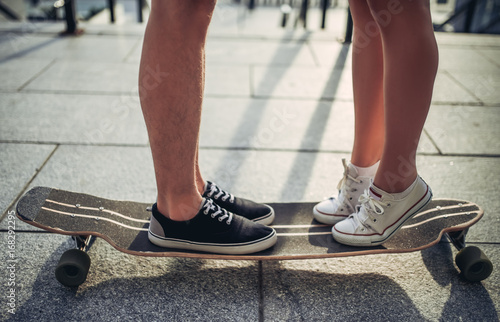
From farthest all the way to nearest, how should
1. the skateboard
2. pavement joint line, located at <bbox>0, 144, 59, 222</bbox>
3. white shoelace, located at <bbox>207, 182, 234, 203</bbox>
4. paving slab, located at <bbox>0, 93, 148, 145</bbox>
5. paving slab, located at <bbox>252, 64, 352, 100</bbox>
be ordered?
1. paving slab, located at <bbox>252, 64, 352, 100</bbox>
2. paving slab, located at <bbox>0, 93, 148, 145</bbox>
3. pavement joint line, located at <bbox>0, 144, 59, 222</bbox>
4. white shoelace, located at <bbox>207, 182, 234, 203</bbox>
5. the skateboard

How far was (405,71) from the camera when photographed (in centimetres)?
128

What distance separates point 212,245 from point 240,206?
8.8 inches

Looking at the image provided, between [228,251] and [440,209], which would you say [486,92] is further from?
[228,251]

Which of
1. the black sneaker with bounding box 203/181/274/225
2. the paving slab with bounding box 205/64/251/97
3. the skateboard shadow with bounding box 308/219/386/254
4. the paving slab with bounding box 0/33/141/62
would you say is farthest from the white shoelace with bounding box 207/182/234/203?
the paving slab with bounding box 0/33/141/62

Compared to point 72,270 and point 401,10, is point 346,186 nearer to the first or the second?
point 401,10

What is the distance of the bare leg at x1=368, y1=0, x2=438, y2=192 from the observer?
125 centimetres

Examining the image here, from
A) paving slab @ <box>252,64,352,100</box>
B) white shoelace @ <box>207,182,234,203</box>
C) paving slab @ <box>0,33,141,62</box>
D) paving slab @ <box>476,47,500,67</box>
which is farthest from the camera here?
paving slab @ <box>476,47,500,67</box>

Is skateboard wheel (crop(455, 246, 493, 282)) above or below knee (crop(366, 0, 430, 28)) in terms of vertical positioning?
below

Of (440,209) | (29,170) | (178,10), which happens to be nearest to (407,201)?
(440,209)

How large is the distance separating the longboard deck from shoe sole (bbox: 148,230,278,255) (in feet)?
0.07

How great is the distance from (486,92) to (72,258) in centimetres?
315

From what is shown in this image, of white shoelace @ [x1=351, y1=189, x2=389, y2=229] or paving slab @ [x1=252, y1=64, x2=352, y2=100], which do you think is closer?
white shoelace @ [x1=351, y1=189, x2=389, y2=229]

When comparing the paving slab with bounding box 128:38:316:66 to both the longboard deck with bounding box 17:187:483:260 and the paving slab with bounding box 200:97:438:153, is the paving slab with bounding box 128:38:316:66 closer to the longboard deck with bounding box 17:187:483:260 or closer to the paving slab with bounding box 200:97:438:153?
the paving slab with bounding box 200:97:438:153

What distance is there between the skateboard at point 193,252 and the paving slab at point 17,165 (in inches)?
15.3
